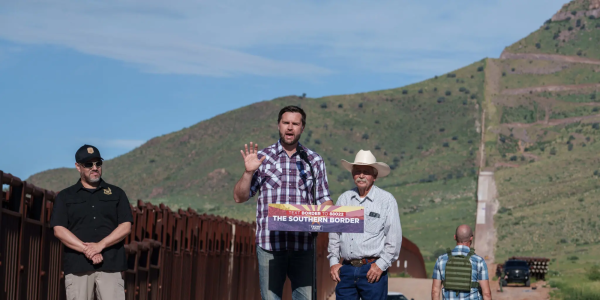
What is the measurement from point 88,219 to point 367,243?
2.40m

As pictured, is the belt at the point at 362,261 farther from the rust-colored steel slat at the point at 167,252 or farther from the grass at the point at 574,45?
the grass at the point at 574,45

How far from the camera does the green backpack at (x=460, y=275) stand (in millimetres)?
8709

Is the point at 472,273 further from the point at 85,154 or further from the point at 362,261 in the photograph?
the point at 85,154

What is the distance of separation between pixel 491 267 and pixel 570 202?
134 feet

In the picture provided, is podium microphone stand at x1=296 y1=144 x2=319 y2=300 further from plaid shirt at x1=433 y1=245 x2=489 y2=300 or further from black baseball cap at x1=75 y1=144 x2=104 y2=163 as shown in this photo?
black baseball cap at x1=75 y1=144 x2=104 y2=163

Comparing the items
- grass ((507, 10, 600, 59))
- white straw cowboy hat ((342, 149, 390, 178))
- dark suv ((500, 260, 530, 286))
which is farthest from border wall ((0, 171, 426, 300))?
grass ((507, 10, 600, 59))

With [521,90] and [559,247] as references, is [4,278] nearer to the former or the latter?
[559,247]

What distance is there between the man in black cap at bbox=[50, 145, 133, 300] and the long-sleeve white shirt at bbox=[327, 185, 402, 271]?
195 cm

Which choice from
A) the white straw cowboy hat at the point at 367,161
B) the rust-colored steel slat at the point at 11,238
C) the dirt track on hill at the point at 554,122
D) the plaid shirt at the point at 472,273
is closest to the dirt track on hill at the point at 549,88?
the dirt track on hill at the point at 554,122

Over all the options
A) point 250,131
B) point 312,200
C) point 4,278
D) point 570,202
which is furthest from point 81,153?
point 250,131

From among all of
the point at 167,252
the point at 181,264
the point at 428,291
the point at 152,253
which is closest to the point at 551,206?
the point at 428,291

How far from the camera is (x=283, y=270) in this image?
7.93m

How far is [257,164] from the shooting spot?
763cm

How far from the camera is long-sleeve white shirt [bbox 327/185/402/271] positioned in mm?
7965
